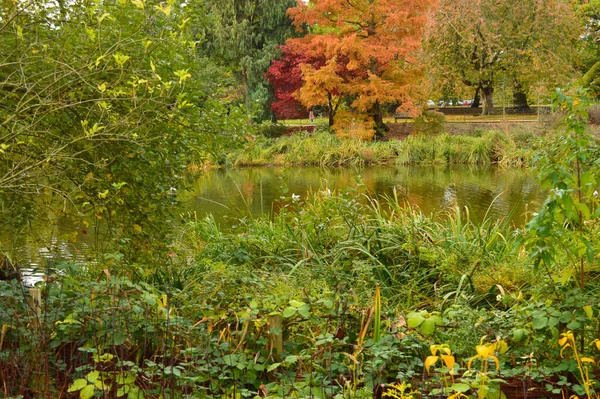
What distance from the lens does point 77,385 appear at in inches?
92.9

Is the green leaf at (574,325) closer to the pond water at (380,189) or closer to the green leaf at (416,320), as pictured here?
the green leaf at (416,320)

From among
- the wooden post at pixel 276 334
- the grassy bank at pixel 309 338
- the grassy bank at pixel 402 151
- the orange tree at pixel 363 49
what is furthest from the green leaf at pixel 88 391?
the orange tree at pixel 363 49

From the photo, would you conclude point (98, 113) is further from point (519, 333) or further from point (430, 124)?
point (430, 124)

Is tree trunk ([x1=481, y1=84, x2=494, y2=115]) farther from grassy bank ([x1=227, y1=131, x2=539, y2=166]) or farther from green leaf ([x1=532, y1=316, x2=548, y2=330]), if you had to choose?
green leaf ([x1=532, y1=316, x2=548, y2=330])

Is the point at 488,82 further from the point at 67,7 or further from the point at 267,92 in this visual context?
the point at 67,7

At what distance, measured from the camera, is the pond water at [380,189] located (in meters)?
10.1

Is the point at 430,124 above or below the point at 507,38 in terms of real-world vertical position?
below

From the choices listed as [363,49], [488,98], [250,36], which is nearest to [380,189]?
[363,49]

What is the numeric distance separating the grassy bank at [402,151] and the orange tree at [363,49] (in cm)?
183

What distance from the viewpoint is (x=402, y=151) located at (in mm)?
20812

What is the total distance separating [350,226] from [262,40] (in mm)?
21469

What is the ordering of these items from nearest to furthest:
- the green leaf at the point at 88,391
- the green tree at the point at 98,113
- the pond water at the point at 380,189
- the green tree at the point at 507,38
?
the green leaf at the point at 88,391
the green tree at the point at 98,113
the pond water at the point at 380,189
the green tree at the point at 507,38

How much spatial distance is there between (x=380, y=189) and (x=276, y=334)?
11.7 meters

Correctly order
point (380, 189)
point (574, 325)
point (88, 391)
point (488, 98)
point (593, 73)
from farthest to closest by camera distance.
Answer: point (488, 98) < point (593, 73) < point (380, 189) < point (574, 325) < point (88, 391)
